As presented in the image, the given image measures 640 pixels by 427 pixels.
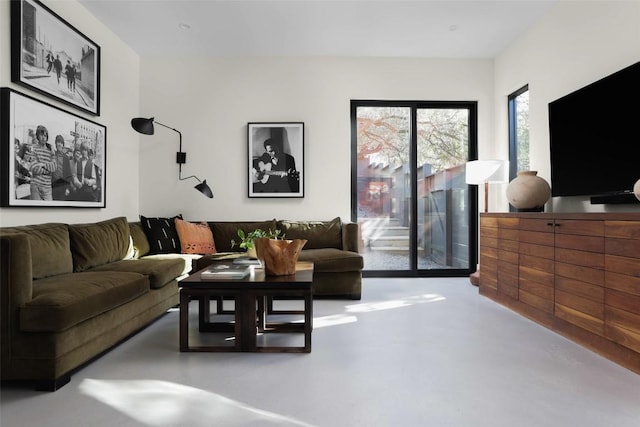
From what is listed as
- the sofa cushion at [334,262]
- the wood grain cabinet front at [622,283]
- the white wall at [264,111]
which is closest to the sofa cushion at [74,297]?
the sofa cushion at [334,262]

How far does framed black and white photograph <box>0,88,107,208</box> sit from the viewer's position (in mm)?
2717

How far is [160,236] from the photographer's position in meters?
4.15

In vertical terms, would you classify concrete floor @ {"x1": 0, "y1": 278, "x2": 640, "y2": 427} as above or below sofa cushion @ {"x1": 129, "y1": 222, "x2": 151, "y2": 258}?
below

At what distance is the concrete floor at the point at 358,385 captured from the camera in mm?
1612

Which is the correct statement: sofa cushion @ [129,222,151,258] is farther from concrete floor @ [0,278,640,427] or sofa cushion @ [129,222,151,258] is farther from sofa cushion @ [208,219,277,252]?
concrete floor @ [0,278,640,427]

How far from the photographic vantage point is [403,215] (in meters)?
5.02

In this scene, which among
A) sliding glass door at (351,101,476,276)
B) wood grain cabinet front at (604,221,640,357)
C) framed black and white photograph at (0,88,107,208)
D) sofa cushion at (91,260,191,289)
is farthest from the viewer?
sliding glass door at (351,101,476,276)

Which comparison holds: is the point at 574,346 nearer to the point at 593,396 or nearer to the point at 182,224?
the point at 593,396

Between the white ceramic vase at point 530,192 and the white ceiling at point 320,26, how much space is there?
1.67 m

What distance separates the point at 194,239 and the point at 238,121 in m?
1.58

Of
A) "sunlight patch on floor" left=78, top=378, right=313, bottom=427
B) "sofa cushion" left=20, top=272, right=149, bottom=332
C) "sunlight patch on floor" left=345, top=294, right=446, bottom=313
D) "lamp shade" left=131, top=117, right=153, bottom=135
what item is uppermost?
"lamp shade" left=131, top=117, right=153, bottom=135

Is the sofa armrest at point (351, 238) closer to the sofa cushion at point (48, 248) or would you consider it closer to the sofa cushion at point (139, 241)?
the sofa cushion at point (139, 241)

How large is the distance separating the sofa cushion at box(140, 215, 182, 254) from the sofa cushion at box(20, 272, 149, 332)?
1.40 meters

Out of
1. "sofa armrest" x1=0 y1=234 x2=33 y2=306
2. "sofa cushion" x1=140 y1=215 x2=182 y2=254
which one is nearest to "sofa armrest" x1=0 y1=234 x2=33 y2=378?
"sofa armrest" x1=0 y1=234 x2=33 y2=306
